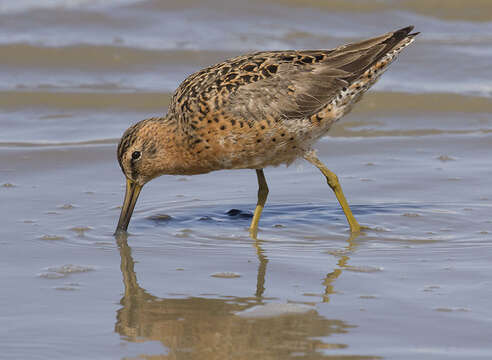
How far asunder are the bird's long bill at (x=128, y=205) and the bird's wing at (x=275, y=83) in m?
0.59

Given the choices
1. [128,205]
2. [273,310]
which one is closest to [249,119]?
[128,205]

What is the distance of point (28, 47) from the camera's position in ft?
37.8

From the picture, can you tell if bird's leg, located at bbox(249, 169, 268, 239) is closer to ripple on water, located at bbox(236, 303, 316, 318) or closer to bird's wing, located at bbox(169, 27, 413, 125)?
bird's wing, located at bbox(169, 27, 413, 125)

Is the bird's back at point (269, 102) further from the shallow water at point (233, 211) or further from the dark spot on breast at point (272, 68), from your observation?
the shallow water at point (233, 211)

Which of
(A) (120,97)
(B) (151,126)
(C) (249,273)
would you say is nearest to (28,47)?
(A) (120,97)

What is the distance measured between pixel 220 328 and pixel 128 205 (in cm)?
222

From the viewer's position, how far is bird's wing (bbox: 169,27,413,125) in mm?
6227

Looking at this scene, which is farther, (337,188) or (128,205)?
(337,188)

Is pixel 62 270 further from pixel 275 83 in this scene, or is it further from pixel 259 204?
pixel 275 83

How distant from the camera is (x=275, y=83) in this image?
644cm

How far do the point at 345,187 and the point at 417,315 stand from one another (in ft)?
9.94

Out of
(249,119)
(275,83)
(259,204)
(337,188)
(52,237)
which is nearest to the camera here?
(52,237)

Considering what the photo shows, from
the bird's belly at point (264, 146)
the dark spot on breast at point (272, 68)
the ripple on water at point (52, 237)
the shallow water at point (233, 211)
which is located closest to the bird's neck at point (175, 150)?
the bird's belly at point (264, 146)

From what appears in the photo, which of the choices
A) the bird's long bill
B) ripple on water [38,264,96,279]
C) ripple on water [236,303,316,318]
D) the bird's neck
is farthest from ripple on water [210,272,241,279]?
the bird's neck
